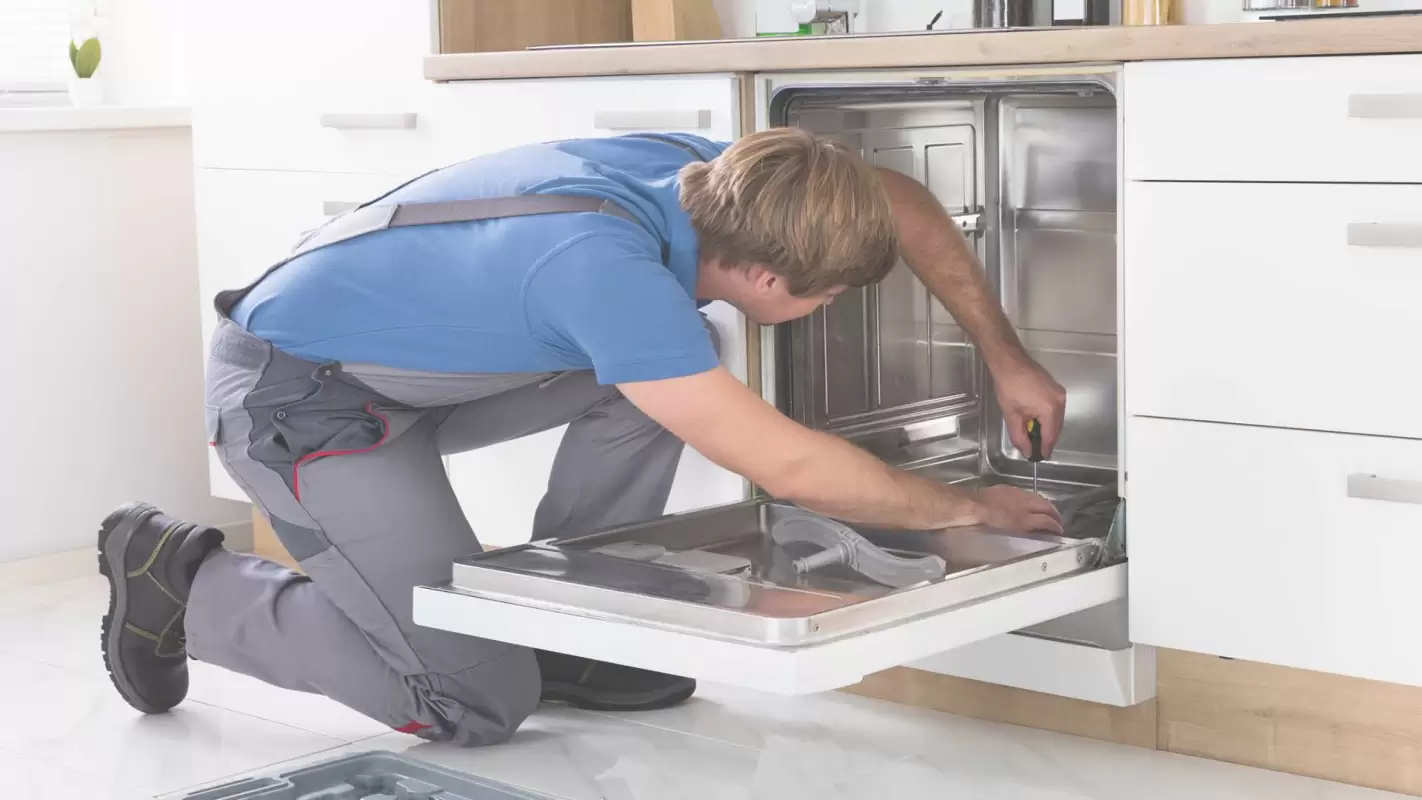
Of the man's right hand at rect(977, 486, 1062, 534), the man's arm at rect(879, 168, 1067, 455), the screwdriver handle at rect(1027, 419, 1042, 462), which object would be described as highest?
the man's arm at rect(879, 168, 1067, 455)

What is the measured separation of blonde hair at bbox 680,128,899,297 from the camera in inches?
67.6

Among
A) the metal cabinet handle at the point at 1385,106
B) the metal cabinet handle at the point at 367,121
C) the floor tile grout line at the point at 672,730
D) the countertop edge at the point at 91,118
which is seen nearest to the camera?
the metal cabinet handle at the point at 1385,106

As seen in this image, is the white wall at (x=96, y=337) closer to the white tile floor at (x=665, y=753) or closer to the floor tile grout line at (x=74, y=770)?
the white tile floor at (x=665, y=753)

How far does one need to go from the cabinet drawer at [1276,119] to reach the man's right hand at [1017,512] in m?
0.37

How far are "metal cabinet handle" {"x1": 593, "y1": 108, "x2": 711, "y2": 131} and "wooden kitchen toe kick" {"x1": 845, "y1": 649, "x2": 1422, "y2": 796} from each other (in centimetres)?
79

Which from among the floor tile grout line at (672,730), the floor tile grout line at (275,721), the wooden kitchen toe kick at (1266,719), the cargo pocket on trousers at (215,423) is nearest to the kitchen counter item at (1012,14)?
the wooden kitchen toe kick at (1266,719)

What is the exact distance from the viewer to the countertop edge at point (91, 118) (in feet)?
9.85

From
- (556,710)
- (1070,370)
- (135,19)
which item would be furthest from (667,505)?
(135,19)

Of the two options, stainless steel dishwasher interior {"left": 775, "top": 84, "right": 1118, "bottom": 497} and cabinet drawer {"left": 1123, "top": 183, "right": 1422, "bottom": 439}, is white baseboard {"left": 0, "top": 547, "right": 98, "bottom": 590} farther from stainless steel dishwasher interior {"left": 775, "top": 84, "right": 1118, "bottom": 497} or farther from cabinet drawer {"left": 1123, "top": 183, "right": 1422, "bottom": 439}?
cabinet drawer {"left": 1123, "top": 183, "right": 1422, "bottom": 439}

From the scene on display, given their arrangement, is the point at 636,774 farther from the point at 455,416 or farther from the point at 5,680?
the point at 5,680

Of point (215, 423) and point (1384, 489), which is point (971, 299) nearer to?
point (1384, 489)

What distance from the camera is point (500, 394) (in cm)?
218

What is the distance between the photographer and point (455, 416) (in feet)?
7.20

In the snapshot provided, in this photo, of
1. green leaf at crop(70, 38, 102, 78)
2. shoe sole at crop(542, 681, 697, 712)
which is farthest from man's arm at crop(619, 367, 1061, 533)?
green leaf at crop(70, 38, 102, 78)
